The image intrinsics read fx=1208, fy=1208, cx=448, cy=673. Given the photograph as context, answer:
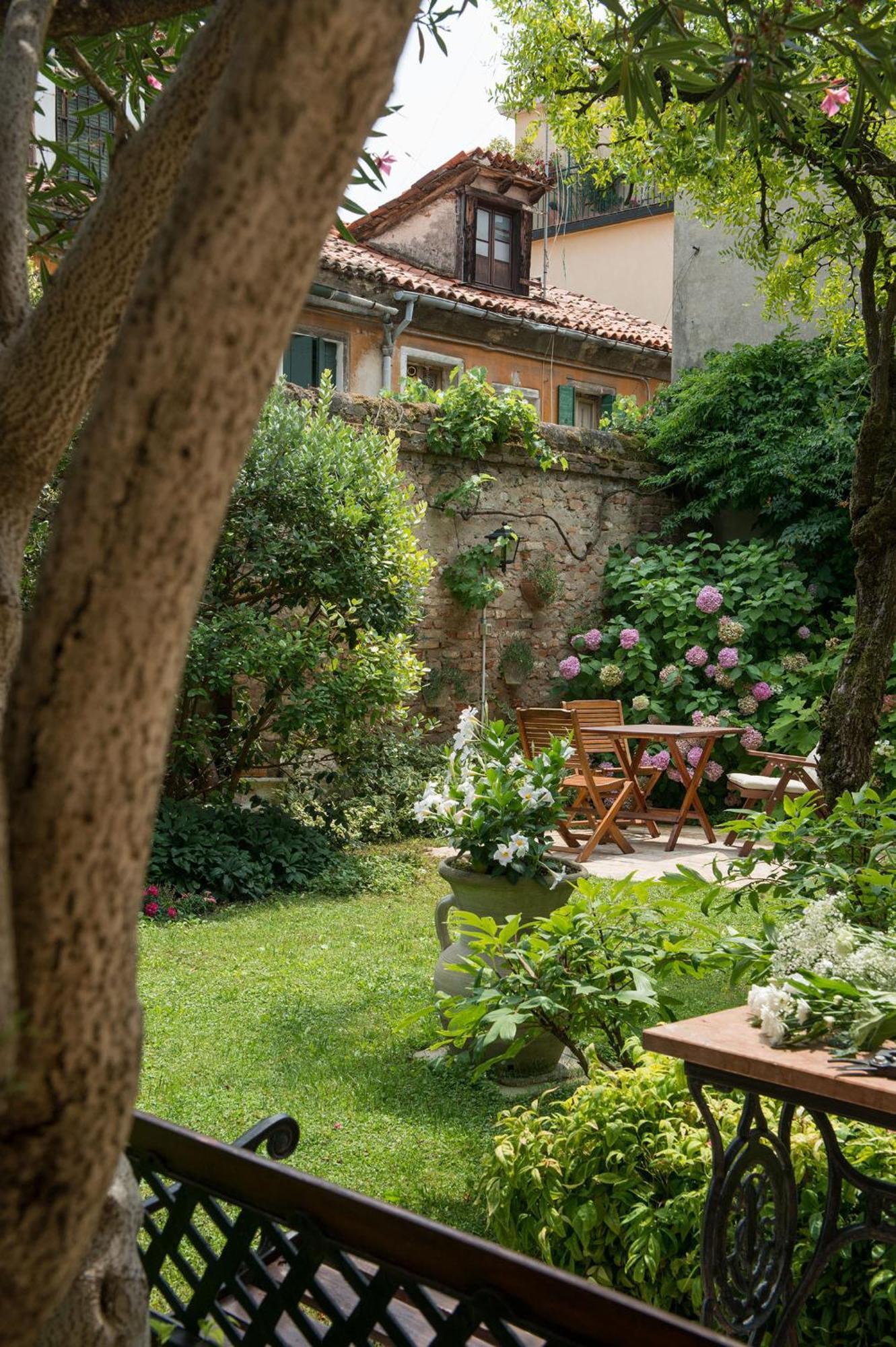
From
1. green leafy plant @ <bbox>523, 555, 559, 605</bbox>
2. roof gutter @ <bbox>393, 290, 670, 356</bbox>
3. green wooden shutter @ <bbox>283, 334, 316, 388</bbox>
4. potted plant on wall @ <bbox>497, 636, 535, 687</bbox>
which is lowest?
potted plant on wall @ <bbox>497, 636, 535, 687</bbox>

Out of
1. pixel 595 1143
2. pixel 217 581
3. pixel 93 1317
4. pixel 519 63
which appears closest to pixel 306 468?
pixel 217 581

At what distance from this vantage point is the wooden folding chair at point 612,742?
8.80m

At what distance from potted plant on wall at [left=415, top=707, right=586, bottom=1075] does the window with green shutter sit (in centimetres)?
875

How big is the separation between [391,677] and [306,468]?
4.94 feet

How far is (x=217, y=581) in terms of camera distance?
802 centimetres

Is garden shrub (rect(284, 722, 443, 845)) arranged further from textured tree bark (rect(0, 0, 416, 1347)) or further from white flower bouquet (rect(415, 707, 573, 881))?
textured tree bark (rect(0, 0, 416, 1347))

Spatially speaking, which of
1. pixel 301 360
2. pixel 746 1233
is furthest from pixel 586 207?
pixel 746 1233

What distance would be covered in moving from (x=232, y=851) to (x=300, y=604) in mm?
1901

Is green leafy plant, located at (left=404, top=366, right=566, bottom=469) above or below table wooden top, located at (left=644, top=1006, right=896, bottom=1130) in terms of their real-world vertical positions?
above

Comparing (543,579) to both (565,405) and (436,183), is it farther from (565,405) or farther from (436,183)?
(436,183)

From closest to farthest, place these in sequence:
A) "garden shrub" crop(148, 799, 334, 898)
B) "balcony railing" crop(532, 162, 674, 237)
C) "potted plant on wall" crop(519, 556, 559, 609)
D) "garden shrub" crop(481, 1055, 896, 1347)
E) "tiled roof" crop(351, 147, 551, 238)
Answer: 1. "garden shrub" crop(481, 1055, 896, 1347)
2. "garden shrub" crop(148, 799, 334, 898)
3. "potted plant on wall" crop(519, 556, 559, 609)
4. "tiled roof" crop(351, 147, 551, 238)
5. "balcony railing" crop(532, 162, 674, 237)

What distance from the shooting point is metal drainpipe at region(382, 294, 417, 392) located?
12961mm

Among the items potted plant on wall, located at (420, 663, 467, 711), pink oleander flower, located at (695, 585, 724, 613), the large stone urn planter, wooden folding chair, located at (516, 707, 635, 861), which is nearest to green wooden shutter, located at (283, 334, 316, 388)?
potted plant on wall, located at (420, 663, 467, 711)

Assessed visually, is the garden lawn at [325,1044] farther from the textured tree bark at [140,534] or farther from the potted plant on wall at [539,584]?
the potted plant on wall at [539,584]
